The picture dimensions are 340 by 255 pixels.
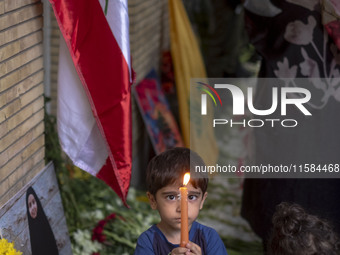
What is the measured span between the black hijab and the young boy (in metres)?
0.84

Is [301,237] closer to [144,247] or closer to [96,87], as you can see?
[144,247]

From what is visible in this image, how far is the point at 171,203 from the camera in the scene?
296 centimetres

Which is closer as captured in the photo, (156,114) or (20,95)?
(20,95)

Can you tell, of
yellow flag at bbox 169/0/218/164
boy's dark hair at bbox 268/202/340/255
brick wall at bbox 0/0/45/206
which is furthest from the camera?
yellow flag at bbox 169/0/218/164

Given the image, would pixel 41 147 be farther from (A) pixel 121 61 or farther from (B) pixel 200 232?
(B) pixel 200 232

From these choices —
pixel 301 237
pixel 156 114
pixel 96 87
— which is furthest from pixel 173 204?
pixel 156 114

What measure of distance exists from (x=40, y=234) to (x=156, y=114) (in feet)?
10.5

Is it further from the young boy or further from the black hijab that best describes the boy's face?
the black hijab

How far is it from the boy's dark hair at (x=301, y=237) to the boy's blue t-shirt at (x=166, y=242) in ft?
1.38

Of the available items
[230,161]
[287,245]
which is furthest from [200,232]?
[230,161]

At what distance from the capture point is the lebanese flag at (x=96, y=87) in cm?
353

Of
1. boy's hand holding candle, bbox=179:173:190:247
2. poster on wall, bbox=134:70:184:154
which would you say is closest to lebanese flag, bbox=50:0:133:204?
boy's hand holding candle, bbox=179:173:190:247

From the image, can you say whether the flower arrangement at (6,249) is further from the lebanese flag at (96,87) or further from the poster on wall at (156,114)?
the poster on wall at (156,114)

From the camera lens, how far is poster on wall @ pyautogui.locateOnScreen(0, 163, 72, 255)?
11.2 ft
